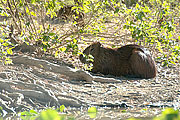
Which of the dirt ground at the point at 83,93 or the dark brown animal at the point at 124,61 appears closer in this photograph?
the dirt ground at the point at 83,93

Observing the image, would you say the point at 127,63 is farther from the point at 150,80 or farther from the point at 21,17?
the point at 21,17

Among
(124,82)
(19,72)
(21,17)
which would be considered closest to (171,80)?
(124,82)

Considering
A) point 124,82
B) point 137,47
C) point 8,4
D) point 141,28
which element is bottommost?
point 124,82

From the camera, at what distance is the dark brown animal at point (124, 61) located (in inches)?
260

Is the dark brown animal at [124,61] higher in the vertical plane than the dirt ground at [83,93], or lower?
higher

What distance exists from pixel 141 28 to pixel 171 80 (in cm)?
141

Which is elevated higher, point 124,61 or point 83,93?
point 124,61

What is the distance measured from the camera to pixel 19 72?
219 inches

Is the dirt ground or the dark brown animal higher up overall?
the dark brown animal

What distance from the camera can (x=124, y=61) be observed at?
6926 millimetres

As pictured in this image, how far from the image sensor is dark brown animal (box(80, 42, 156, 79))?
6598mm

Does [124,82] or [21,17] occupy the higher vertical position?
[21,17]

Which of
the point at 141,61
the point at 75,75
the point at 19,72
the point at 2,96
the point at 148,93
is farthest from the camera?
the point at 141,61

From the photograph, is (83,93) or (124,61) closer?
(83,93)
